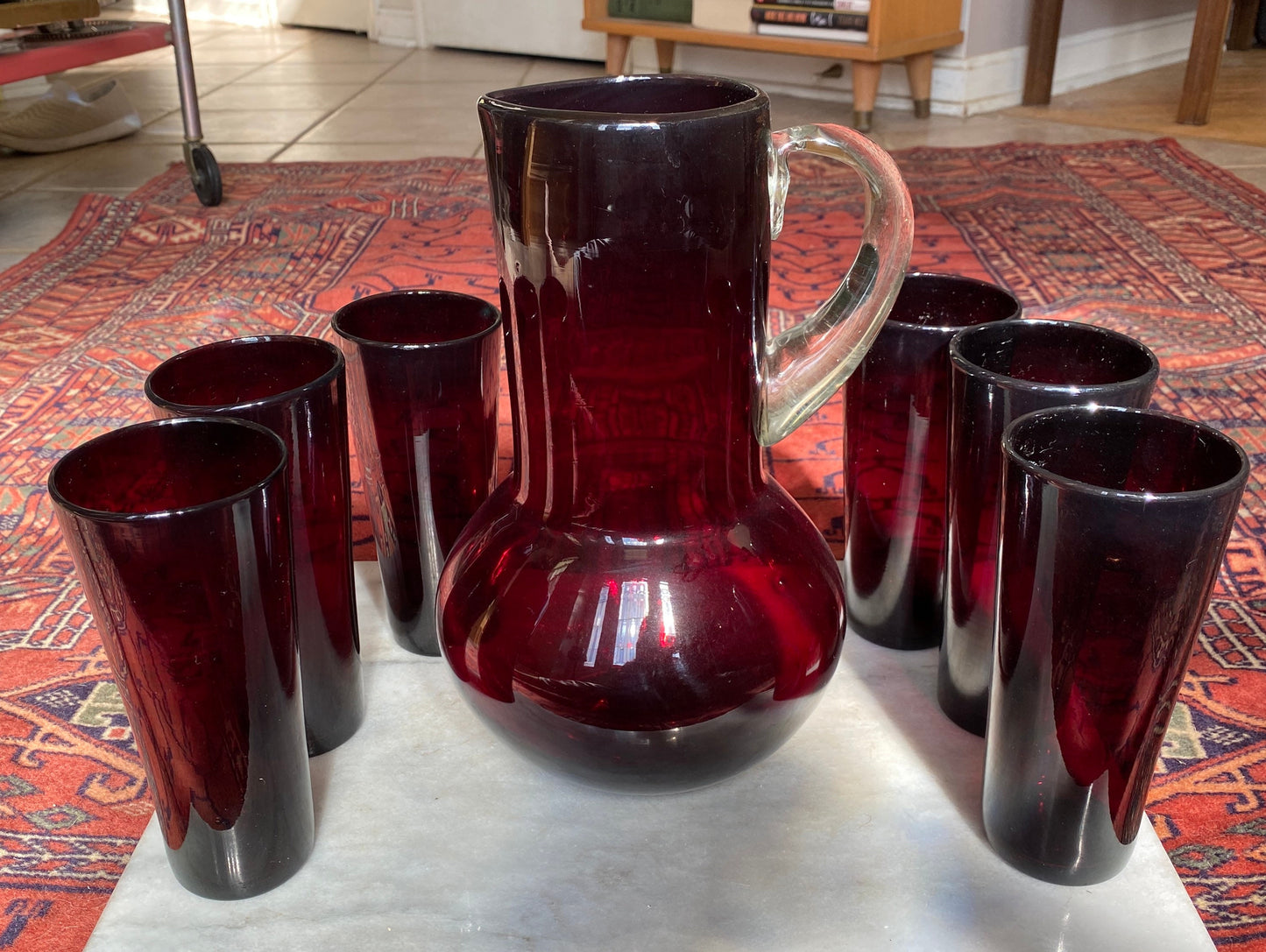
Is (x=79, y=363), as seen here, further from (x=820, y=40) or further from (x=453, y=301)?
(x=820, y=40)

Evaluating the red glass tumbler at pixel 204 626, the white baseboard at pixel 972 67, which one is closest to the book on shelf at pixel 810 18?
the white baseboard at pixel 972 67

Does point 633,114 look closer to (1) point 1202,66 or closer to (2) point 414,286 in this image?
(2) point 414,286

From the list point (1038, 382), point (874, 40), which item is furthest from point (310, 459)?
point (874, 40)

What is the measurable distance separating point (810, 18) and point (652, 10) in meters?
0.47

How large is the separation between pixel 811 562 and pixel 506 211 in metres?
0.16

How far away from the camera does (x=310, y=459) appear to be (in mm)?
423

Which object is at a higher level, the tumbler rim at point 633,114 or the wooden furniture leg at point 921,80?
the tumbler rim at point 633,114

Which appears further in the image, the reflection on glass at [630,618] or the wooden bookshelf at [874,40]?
the wooden bookshelf at [874,40]

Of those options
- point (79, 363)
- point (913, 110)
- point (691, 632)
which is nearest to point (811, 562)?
point (691, 632)

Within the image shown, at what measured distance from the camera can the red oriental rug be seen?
2.12 feet

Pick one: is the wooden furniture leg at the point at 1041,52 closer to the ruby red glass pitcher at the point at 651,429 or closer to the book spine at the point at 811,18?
the book spine at the point at 811,18

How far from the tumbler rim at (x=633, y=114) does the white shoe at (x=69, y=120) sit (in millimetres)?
2414

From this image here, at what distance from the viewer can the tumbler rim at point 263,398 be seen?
40 centimetres

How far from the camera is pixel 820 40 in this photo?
241cm
